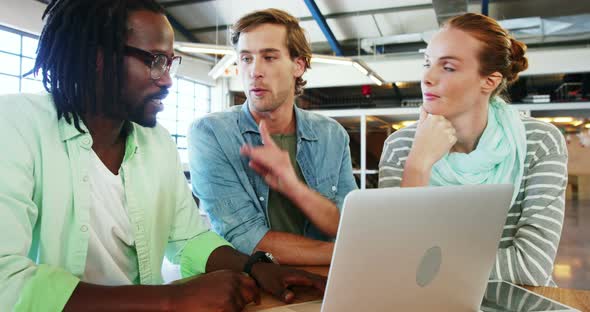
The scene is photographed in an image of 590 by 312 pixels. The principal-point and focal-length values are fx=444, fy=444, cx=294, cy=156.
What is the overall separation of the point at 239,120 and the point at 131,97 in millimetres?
735

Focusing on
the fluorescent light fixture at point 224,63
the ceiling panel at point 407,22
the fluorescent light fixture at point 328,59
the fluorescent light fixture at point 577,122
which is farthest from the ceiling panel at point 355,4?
the fluorescent light fixture at point 224,63

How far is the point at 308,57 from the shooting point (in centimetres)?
226

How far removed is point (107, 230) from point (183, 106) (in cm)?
1094

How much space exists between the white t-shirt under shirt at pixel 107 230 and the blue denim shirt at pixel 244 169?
0.46 meters

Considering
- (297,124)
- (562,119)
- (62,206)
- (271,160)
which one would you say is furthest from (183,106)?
(62,206)

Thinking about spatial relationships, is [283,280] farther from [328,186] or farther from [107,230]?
[328,186]

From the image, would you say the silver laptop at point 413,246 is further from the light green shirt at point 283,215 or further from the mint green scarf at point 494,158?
the light green shirt at point 283,215

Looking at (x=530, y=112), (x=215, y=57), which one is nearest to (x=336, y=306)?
(x=530, y=112)

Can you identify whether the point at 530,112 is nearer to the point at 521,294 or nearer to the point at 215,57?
the point at 215,57

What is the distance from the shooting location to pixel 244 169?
6.07 feet

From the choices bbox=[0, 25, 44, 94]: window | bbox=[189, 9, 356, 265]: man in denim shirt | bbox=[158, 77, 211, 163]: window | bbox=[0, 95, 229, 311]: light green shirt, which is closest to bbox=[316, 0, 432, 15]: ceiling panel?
bbox=[158, 77, 211, 163]: window

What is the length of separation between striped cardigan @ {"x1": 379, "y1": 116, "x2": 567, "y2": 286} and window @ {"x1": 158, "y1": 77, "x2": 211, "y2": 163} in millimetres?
10214

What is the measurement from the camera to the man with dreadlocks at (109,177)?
93 cm

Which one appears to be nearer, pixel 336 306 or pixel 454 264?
pixel 336 306
